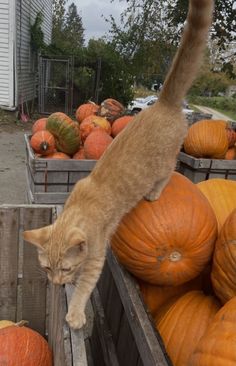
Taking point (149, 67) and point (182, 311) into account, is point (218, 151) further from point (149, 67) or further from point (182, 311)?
point (149, 67)

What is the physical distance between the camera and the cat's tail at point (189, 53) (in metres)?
1.82

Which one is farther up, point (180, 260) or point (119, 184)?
point (119, 184)

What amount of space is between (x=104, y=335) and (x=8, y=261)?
2.63 ft

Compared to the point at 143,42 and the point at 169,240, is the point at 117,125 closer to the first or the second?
the point at 169,240

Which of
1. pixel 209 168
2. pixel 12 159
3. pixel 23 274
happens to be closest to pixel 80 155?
pixel 209 168

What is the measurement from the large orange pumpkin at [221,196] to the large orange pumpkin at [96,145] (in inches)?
77.9

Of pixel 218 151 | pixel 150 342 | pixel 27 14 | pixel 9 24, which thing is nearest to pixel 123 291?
pixel 150 342

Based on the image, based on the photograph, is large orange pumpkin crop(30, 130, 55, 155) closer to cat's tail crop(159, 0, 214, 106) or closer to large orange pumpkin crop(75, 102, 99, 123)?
large orange pumpkin crop(75, 102, 99, 123)

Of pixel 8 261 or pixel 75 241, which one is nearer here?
pixel 75 241

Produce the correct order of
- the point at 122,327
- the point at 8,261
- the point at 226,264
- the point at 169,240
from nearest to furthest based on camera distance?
the point at 226,264 → the point at 169,240 → the point at 122,327 → the point at 8,261

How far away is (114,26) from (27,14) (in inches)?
172

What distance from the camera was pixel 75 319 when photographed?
64.8 inches

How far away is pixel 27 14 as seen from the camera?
14547mm

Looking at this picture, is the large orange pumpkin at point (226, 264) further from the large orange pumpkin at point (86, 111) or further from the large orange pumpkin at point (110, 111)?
the large orange pumpkin at point (86, 111)
